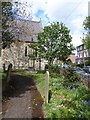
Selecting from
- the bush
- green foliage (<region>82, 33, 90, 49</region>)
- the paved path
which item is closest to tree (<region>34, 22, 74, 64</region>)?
the bush

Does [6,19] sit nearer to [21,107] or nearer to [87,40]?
[21,107]

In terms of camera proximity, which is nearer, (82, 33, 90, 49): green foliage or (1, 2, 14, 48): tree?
(1, 2, 14, 48): tree

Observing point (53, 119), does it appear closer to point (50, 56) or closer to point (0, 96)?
point (0, 96)

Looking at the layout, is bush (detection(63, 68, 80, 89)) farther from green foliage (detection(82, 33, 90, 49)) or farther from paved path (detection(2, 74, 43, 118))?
green foliage (detection(82, 33, 90, 49))

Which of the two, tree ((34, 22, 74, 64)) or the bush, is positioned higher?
tree ((34, 22, 74, 64))

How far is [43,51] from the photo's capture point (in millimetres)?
37812

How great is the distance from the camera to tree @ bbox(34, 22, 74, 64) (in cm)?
3703

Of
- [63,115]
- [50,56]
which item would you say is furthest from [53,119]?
[50,56]

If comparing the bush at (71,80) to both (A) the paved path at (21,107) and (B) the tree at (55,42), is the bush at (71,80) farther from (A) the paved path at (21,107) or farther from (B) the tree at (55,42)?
(B) the tree at (55,42)

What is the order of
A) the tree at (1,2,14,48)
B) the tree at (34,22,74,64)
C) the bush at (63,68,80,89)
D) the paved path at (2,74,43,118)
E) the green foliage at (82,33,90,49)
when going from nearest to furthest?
the paved path at (2,74,43,118) < the bush at (63,68,80,89) < the tree at (1,2,14,48) < the tree at (34,22,74,64) < the green foliage at (82,33,90,49)

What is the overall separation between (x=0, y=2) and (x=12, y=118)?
8.05 m

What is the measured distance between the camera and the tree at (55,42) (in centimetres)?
3703

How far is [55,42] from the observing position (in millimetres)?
37281

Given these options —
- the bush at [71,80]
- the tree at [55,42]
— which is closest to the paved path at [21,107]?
the bush at [71,80]
